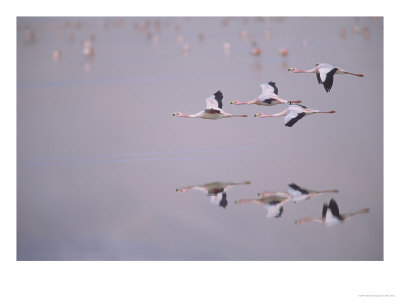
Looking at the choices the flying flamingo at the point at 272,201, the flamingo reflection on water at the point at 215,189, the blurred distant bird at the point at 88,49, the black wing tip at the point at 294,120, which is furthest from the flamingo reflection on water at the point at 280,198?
the blurred distant bird at the point at 88,49

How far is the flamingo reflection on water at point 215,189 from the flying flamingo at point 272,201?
0.34ft

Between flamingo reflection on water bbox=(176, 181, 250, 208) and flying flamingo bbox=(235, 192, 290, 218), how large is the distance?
10 cm

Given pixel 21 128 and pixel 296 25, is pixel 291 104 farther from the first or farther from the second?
pixel 21 128

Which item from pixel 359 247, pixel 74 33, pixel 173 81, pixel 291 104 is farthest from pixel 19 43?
pixel 359 247

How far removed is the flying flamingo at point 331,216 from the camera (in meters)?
3.54

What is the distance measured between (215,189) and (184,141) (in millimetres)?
408

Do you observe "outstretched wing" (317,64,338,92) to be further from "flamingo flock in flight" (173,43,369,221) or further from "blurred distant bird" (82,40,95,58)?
"blurred distant bird" (82,40,95,58)

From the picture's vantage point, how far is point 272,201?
3.60 m

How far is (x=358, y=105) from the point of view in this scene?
386cm

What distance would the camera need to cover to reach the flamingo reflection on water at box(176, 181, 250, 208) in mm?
3617

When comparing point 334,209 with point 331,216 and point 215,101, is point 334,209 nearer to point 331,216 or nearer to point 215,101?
point 331,216

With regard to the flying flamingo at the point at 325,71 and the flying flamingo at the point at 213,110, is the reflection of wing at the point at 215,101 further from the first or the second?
the flying flamingo at the point at 325,71

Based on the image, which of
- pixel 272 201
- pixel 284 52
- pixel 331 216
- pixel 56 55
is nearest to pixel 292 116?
pixel 284 52
